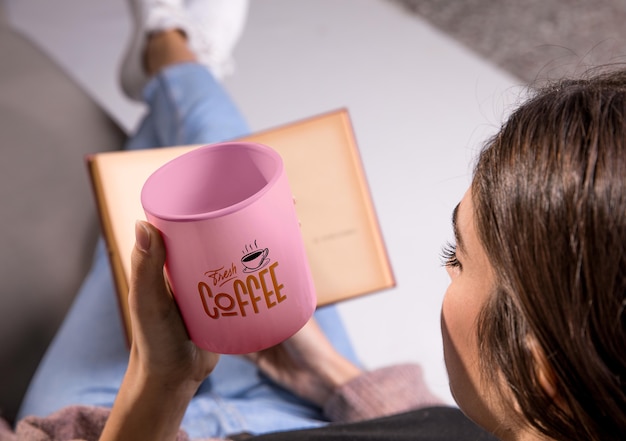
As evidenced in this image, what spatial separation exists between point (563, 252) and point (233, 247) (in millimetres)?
216

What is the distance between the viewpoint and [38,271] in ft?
3.75

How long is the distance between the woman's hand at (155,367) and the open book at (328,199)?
0.26 m

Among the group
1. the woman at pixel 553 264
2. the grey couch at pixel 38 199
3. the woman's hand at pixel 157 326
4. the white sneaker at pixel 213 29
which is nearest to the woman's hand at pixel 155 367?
the woman's hand at pixel 157 326

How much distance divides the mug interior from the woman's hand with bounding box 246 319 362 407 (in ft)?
1.33

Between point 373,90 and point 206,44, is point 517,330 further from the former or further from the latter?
point 373,90

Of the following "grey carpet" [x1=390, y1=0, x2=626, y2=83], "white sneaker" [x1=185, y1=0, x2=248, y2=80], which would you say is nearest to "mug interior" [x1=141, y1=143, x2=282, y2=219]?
"white sneaker" [x1=185, y1=0, x2=248, y2=80]

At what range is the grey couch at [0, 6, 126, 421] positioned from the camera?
1103 mm

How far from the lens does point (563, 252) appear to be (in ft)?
1.51

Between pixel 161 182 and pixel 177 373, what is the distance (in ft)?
0.57

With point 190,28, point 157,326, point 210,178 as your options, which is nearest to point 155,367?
point 157,326

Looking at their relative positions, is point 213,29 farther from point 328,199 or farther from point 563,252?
point 563,252

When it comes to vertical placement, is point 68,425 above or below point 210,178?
below

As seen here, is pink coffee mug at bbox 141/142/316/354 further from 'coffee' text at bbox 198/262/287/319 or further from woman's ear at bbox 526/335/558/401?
woman's ear at bbox 526/335/558/401

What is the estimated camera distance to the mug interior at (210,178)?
0.58 metres
